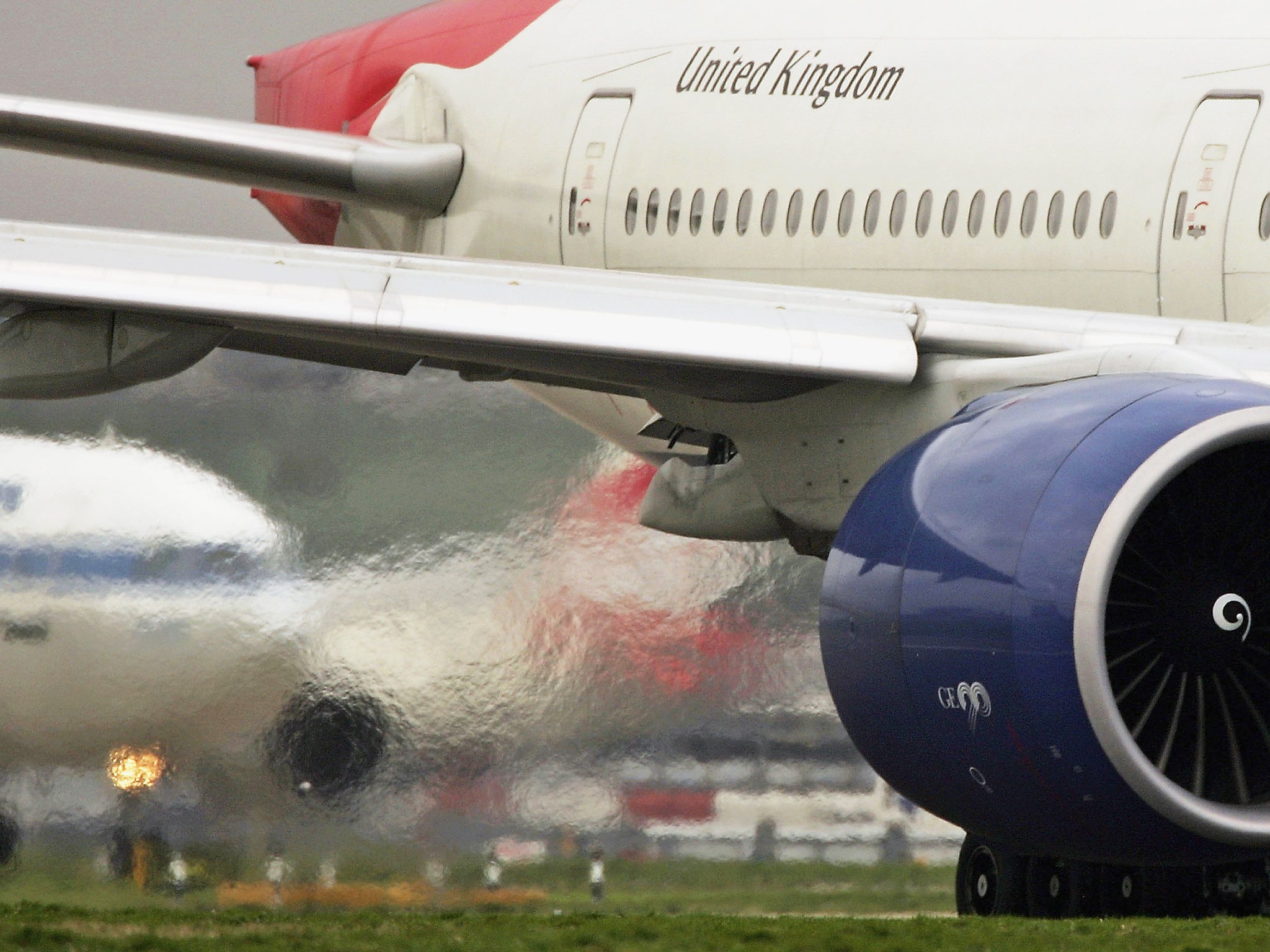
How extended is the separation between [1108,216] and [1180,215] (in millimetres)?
303

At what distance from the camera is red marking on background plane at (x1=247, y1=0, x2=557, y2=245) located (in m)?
11.4

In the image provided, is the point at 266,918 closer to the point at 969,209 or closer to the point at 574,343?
the point at 574,343

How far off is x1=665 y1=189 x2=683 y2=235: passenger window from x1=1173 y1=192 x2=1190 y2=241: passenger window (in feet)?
9.50

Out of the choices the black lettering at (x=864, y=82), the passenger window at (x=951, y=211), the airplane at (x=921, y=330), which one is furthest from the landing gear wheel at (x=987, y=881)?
the black lettering at (x=864, y=82)

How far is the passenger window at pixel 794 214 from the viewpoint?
903 centimetres

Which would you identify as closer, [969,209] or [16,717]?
[969,209]

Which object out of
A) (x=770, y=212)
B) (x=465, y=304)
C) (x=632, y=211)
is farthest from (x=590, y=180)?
(x=465, y=304)

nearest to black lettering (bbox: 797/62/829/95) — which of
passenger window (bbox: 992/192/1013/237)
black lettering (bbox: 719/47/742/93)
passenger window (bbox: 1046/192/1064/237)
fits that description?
black lettering (bbox: 719/47/742/93)

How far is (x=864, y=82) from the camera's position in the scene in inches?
345

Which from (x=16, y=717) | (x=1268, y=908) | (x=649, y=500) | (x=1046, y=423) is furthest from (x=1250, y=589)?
(x=16, y=717)

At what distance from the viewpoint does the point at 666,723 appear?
9281 millimetres

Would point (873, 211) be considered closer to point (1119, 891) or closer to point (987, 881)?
point (987, 881)

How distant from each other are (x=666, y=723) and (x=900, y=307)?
359 centimetres

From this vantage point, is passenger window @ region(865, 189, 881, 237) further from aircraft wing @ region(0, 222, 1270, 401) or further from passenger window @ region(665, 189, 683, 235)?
aircraft wing @ region(0, 222, 1270, 401)
